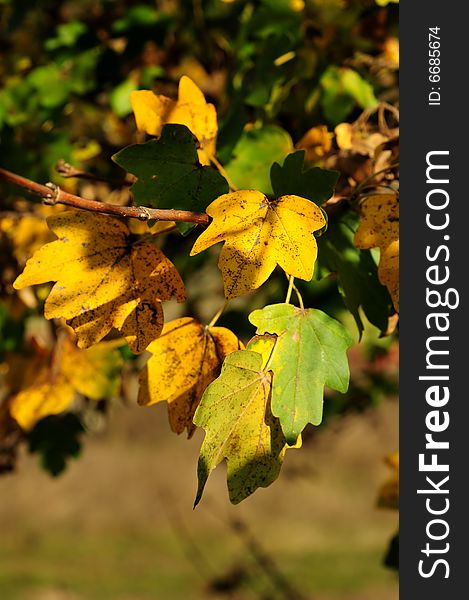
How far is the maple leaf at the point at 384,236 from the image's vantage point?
1176 mm

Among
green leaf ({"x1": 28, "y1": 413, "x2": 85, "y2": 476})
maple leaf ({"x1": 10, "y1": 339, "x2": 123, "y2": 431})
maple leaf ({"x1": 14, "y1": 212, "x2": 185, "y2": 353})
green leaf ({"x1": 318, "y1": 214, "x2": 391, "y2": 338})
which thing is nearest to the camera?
maple leaf ({"x1": 14, "y1": 212, "x2": 185, "y2": 353})

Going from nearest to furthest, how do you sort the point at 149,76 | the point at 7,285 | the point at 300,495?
the point at 7,285 < the point at 149,76 < the point at 300,495

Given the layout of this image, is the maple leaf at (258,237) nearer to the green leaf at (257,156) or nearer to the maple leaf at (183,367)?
the maple leaf at (183,367)

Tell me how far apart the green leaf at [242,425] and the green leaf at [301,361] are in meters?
0.03

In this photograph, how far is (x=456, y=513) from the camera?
1.29 metres

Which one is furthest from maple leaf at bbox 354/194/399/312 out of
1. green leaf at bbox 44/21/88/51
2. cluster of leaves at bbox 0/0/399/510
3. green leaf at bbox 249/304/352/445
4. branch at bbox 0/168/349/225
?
green leaf at bbox 44/21/88/51

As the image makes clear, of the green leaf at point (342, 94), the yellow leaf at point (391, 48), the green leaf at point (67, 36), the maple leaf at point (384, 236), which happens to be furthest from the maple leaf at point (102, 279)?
the green leaf at point (67, 36)

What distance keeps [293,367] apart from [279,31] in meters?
0.91

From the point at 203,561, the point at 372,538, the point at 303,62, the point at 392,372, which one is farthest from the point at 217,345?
the point at 372,538

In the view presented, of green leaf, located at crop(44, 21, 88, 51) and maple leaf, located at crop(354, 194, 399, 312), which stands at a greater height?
green leaf, located at crop(44, 21, 88, 51)

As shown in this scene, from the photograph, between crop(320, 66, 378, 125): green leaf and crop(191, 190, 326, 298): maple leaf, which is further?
crop(320, 66, 378, 125): green leaf

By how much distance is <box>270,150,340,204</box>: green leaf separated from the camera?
44.3 inches

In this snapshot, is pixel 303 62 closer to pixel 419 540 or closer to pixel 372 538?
pixel 419 540

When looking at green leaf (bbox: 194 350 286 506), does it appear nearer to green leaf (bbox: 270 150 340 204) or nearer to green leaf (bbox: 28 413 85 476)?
green leaf (bbox: 270 150 340 204)
